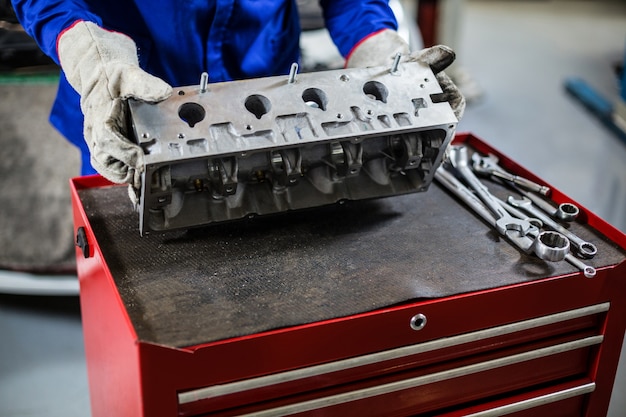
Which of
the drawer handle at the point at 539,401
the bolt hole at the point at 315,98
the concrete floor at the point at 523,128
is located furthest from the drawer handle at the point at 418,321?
the concrete floor at the point at 523,128

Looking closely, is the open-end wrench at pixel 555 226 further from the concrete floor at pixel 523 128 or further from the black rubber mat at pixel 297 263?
the concrete floor at pixel 523 128

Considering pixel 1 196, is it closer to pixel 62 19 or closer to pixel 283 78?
pixel 62 19

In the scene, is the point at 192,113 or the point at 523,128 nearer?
the point at 192,113

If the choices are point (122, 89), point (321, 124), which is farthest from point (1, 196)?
point (321, 124)

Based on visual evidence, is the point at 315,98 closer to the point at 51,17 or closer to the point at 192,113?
the point at 192,113

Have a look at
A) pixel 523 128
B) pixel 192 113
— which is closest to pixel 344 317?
pixel 192 113

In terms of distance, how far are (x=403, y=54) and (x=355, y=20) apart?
0.18m

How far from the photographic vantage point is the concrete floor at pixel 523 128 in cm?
170

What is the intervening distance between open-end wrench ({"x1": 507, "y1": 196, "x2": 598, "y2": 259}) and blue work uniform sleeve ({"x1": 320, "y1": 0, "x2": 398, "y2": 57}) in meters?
0.40

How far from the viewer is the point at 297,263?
0.99 metres

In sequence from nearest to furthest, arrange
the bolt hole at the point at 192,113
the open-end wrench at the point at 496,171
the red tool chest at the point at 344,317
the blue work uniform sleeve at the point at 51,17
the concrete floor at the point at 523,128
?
the red tool chest at the point at 344,317 < the bolt hole at the point at 192,113 < the blue work uniform sleeve at the point at 51,17 < the open-end wrench at the point at 496,171 < the concrete floor at the point at 523,128

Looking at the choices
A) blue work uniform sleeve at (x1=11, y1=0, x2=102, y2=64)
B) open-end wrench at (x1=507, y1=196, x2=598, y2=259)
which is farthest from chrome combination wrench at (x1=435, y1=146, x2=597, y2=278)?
blue work uniform sleeve at (x1=11, y1=0, x2=102, y2=64)

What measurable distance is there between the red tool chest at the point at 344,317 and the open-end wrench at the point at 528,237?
1cm

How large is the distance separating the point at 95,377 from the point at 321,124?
0.55 meters
